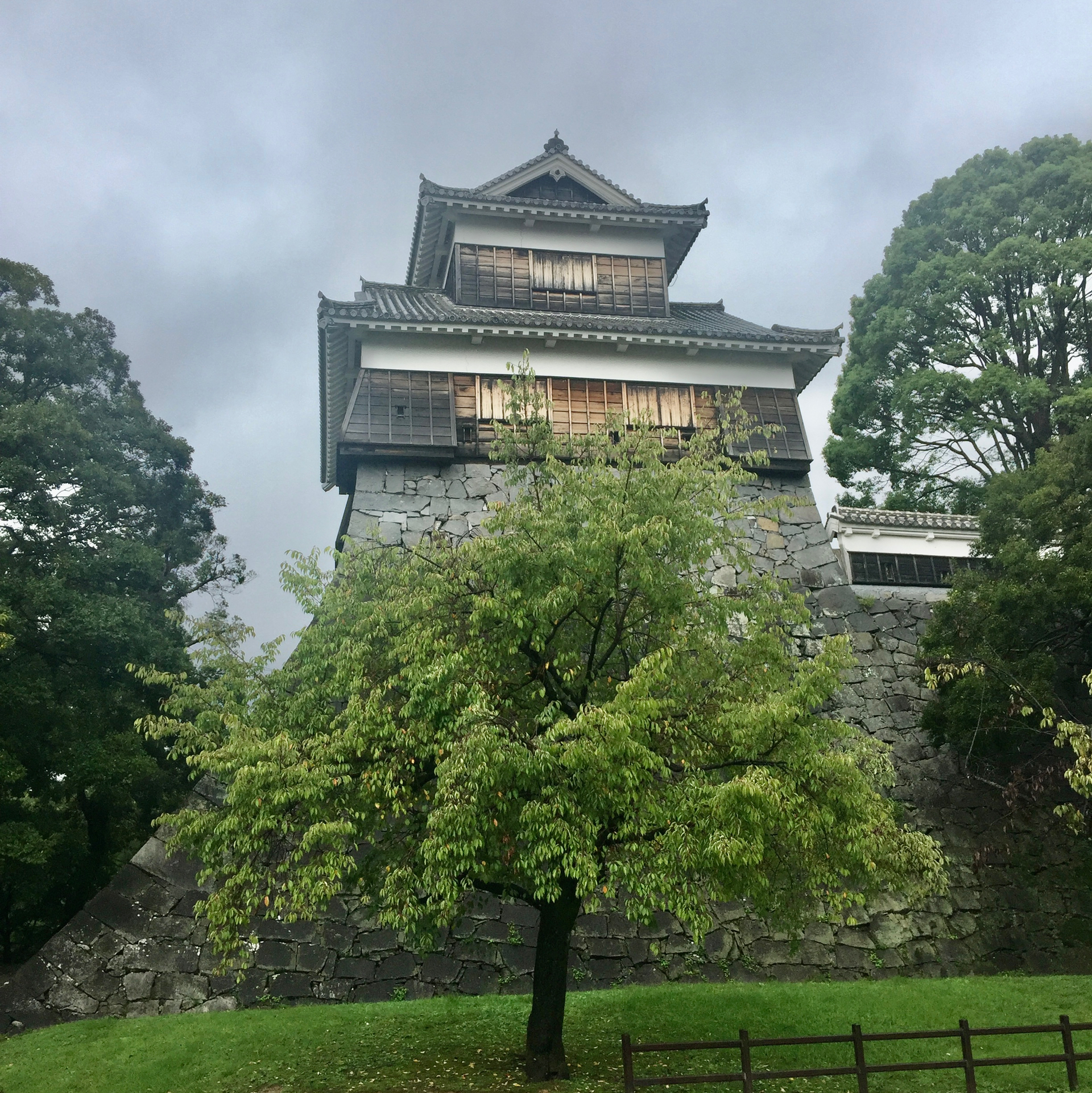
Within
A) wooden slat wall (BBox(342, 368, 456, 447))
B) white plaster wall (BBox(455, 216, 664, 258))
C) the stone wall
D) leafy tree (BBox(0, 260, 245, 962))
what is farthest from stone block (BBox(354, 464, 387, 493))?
white plaster wall (BBox(455, 216, 664, 258))

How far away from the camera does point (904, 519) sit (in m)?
19.4

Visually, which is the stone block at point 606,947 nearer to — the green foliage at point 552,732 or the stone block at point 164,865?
the green foliage at point 552,732

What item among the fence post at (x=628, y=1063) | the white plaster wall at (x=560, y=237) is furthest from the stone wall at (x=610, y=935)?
the white plaster wall at (x=560, y=237)

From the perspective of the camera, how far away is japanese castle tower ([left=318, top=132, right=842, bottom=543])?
17625mm

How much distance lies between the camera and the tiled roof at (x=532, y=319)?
58.6 feet

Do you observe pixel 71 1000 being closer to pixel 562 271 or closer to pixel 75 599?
pixel 75 599

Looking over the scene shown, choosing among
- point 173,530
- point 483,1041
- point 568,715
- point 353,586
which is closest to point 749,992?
point 483,1041

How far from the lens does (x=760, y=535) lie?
1861cm

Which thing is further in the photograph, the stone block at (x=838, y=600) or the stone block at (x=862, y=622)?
the stone block at (x=838, y=600)

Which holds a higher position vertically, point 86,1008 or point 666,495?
point 666,495

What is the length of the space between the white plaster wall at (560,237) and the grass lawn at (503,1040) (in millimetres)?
14737

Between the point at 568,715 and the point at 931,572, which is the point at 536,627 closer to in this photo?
the point at 568,715

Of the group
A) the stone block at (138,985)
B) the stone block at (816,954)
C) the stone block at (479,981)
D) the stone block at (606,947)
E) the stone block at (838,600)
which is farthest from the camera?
the stone block at (838,600)

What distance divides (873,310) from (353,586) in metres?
17.2
